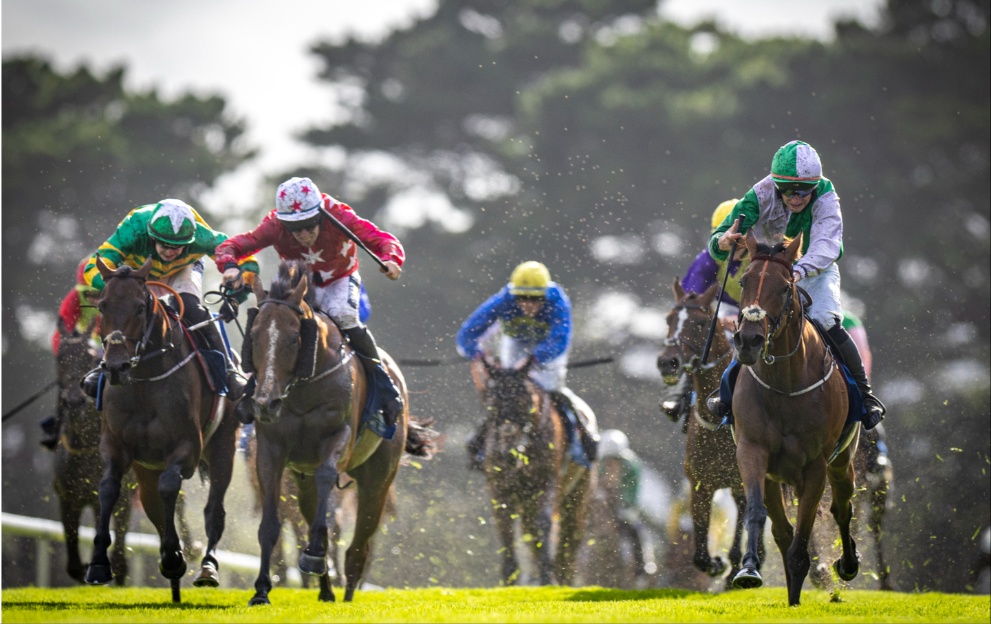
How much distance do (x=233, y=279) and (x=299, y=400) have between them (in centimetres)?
103

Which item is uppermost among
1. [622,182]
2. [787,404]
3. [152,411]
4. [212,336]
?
[622,182]

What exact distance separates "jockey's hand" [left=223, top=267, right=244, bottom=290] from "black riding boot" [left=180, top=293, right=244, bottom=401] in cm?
56

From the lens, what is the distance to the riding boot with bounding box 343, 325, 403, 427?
36.3 ft

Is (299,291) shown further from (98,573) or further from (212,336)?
(98,573)

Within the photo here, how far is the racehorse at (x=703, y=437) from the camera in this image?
39.1 feet

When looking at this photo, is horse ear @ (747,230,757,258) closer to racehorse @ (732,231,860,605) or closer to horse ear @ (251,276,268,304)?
racehorse @ (732,231,860,605)

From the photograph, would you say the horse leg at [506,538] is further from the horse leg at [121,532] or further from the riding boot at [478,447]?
the horse leg at [121,532]

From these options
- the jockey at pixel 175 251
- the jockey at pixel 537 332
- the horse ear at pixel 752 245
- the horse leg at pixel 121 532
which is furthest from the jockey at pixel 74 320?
the horse ear at pixel 752 245

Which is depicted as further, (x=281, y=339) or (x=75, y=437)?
(x=75, y=437)

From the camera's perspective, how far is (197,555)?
14258mm

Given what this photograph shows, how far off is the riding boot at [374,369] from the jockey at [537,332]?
3474 millimetres

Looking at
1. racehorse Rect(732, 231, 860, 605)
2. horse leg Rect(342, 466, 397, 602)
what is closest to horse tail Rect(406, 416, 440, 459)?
horse leg Rect(342, 466, 397, 602)

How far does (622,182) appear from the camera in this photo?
2930cm

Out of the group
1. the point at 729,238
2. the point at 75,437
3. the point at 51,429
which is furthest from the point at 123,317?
the point at 729,238
